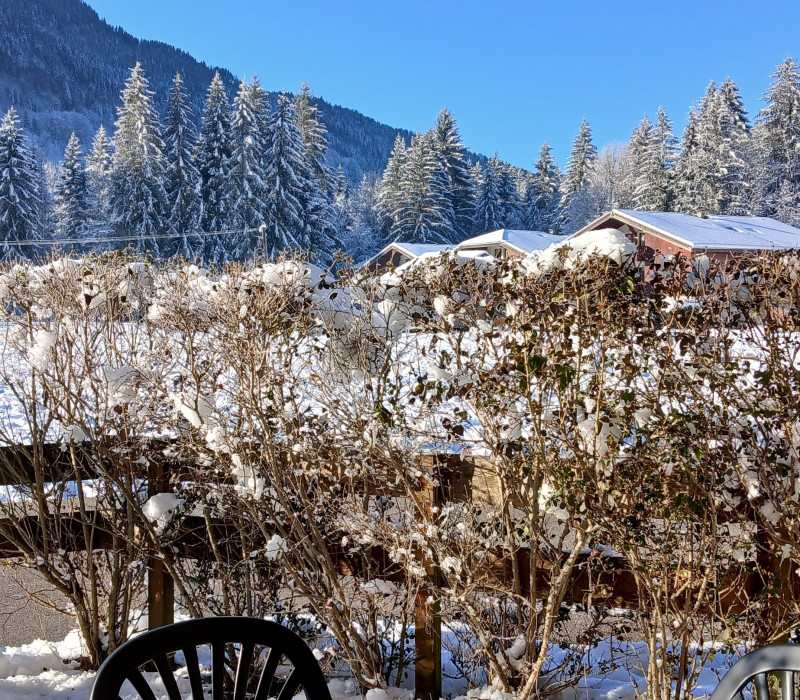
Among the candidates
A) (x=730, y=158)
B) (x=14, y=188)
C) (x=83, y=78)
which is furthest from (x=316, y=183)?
(x=83, y=78)

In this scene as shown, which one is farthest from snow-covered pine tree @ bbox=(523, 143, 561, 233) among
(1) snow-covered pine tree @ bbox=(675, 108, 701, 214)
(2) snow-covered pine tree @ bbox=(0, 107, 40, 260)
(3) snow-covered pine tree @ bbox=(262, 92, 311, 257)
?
(2) snow-covered pine tree @ bbox=(0, 107, 40, 260)

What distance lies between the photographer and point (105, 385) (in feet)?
9.99

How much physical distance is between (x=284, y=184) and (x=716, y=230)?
63.8ft

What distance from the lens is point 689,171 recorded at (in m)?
38.9

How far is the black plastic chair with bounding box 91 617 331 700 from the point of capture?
4.34ft

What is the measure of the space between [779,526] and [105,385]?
2876mm

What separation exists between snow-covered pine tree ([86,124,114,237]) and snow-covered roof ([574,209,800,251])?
77.0ft

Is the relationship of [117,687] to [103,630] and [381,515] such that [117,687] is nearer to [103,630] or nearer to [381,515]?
[381,515]

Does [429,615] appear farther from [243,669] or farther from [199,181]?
[199,181]

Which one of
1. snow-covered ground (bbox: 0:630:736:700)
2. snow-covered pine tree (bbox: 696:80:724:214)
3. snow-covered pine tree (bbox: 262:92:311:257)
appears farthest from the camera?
snow-covered pine tree (bbox: 696:80:724:214)

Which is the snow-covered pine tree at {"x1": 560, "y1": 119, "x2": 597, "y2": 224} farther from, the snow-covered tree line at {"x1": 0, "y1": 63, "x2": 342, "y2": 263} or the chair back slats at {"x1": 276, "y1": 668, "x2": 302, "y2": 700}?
the chair back slats at {"x1": 276, "y1": 668, "x2": 302, "y2": 700}

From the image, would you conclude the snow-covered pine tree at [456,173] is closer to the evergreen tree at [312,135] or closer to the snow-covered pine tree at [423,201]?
the snow-covered pine tree at [423,201]

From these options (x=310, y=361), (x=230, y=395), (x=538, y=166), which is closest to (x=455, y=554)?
(x=310, y=361)

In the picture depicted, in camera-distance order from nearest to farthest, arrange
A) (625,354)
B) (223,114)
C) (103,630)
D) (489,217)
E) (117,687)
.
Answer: (117,687) < (625,354) < (103,630) < (223,114) < (489,217)
